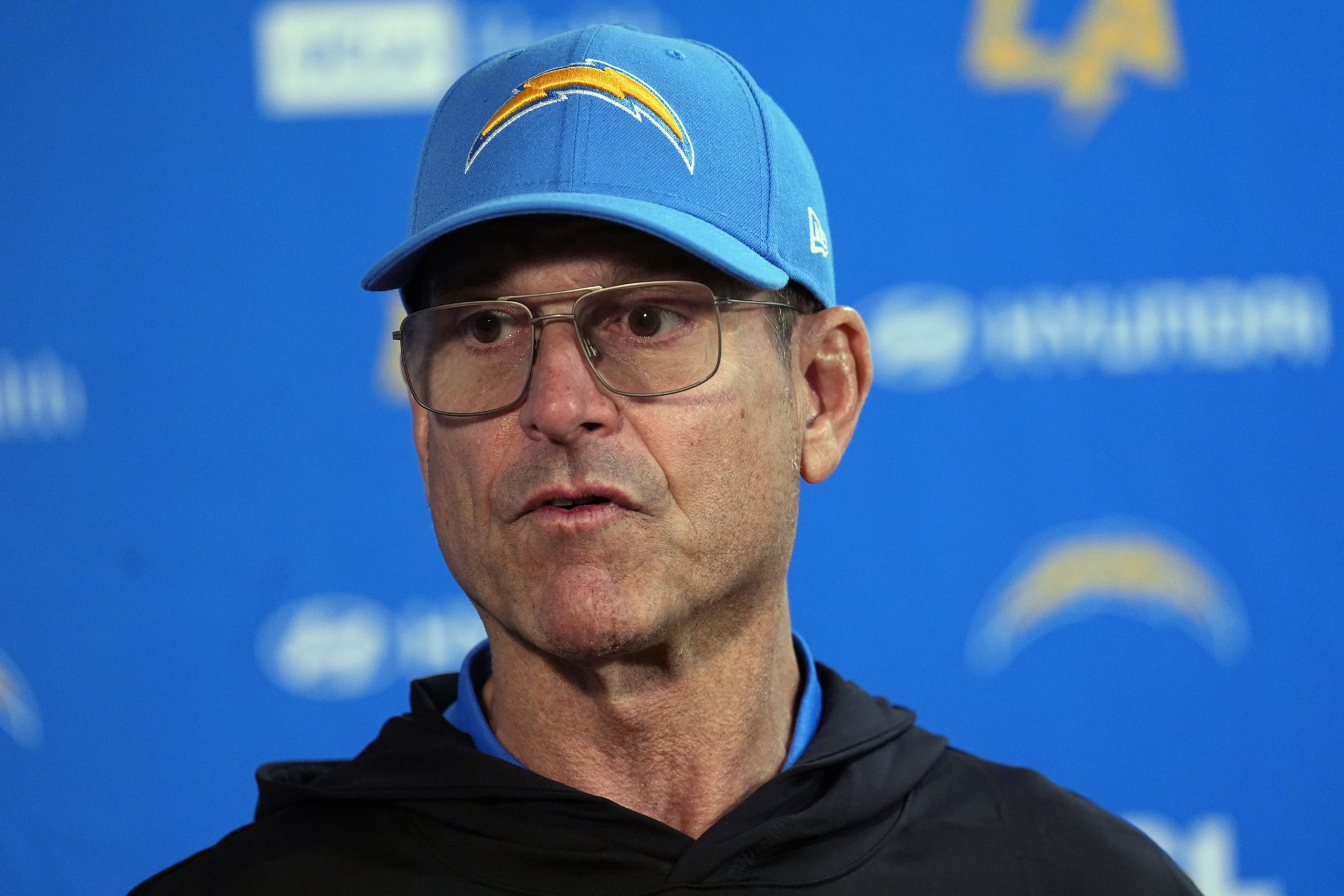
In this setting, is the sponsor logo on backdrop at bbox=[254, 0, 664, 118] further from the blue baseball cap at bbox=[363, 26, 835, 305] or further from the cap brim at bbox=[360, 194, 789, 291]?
the cap brim at bbox=[360, 194, 789, 291]

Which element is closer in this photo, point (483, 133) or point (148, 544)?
point (483, 133)

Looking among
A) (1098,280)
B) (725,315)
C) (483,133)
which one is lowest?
(725,315)

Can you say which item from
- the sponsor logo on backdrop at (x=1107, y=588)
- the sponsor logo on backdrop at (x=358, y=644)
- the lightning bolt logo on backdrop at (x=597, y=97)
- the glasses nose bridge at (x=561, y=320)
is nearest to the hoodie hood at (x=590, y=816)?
the glasses nose bridge at (x=561, y=320)

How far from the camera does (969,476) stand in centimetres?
203

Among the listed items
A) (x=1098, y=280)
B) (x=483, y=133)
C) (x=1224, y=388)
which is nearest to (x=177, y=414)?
(x=483, y=133)

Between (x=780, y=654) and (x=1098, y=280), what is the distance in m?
1.17

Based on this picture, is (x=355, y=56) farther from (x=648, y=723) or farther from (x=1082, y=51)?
(x=648, y=723)

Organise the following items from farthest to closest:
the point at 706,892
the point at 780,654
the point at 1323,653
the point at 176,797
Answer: the point at 1323,653 → the point at 176,797 → the point at 780,654 → the point at 706,892

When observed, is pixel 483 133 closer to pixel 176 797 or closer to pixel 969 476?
pixel 969 476


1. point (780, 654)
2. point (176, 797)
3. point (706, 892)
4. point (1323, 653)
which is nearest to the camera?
point (706, 892)

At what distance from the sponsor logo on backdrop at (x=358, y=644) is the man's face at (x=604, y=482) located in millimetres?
926

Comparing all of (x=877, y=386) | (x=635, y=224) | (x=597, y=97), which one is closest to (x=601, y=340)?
(x=635, y=224)

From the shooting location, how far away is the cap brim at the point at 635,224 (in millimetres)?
951

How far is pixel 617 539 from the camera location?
969 mm
